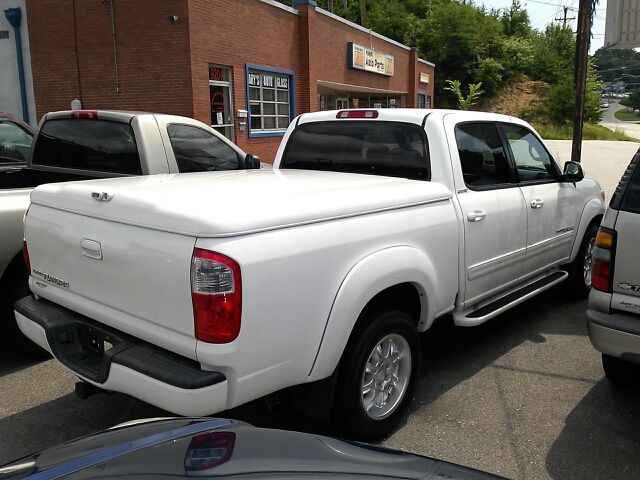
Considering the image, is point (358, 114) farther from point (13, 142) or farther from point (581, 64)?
point (581, 64)

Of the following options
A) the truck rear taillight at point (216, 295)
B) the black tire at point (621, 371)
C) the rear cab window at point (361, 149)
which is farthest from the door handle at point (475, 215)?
the truck rear taillight at point (216, 295)

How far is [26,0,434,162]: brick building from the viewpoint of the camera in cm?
1428

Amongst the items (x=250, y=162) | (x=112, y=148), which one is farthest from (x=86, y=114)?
(x=250, y=162)

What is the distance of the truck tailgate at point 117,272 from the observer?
8.63 feet

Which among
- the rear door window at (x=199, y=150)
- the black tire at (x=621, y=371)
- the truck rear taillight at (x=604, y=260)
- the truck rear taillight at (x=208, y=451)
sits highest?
the rear door window at (x=199, y=150)

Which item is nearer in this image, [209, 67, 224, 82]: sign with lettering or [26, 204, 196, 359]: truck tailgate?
[26, 204, 196, 359]: truck tailgate

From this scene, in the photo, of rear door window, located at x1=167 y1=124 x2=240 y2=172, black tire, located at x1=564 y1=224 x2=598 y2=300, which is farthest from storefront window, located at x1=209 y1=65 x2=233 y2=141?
black tire, located at x1=564 y1=224 x2=598 y2=300

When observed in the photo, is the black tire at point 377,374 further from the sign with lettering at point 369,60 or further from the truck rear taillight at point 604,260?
the sign with lettering at point 369,60

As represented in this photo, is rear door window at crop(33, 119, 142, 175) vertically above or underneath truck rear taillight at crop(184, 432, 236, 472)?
above

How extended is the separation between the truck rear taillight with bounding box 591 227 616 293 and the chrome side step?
85 centimetres

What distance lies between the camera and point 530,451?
3.38 metres

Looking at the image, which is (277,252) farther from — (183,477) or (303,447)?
(183,477)

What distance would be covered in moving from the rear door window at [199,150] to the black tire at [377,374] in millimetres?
3231

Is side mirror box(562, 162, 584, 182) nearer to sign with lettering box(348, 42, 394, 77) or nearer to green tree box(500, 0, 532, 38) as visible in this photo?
sign with lettering box(348, 42, 394, 77)
